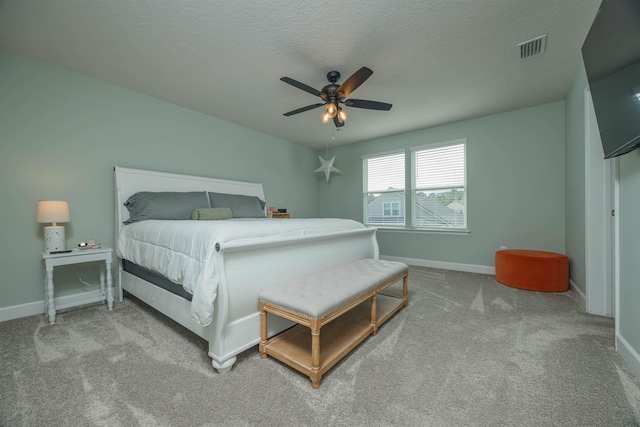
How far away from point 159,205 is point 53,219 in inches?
32.7

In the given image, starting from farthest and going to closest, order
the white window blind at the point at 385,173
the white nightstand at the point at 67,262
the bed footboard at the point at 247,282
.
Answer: the white window blind at the point at 385,173
the white nightstand at the point at 67,262
the bed footboard at the point at 247,282

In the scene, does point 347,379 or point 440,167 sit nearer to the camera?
point 347,379

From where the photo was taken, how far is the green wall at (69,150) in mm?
2260

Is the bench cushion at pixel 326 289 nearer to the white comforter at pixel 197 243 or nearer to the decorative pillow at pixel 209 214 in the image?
the white comforter at pixel 197 243

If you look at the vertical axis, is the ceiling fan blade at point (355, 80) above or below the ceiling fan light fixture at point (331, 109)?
above

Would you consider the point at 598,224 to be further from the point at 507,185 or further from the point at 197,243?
the point at 197,243

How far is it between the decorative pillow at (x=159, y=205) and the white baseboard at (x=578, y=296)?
4.27 m

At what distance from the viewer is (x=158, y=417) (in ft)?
3.78

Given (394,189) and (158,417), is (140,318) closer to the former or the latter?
(158,417)

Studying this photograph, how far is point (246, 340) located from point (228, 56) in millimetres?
2421

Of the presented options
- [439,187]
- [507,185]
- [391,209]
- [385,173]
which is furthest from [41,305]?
[507,185]

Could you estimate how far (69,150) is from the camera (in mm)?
2555

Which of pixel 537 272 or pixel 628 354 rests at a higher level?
pixel 537 272

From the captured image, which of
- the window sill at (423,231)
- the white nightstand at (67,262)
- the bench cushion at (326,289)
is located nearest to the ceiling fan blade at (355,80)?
the bench cushion at (326,289)
